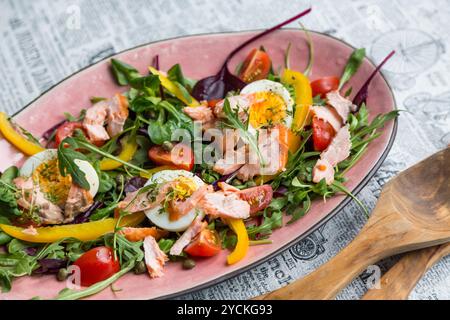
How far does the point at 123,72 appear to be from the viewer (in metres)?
3.49

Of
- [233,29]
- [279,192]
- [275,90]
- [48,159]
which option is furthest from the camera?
[233,29]

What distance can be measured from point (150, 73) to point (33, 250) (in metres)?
1.18

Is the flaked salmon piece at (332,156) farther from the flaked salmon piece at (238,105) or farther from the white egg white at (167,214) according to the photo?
the white egg white at (167,214)

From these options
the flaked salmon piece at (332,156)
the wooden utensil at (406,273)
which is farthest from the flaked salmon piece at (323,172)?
the wooden utensil at (406,273)

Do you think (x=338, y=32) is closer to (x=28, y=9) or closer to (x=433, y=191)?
(x=433, y=191)

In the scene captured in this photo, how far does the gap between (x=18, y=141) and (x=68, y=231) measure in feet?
2.03

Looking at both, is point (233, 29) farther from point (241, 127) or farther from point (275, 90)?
point (241, 127)

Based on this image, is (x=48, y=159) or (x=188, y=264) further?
(x=48, y=159)

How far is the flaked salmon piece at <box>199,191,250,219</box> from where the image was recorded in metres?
2.82

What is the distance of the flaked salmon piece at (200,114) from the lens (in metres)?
3.18

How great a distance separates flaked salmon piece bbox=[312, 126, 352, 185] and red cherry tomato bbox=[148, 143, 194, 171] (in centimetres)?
61

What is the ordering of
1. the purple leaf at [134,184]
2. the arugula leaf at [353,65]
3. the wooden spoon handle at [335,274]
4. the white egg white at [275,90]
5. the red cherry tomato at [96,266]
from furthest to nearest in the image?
the arugula leaf at [353,65] → the white egg white at [275,90] → the purple leaf at [134,184] → the red cherry tomato at [96,266] → the wooden spoon handle at [335,274]

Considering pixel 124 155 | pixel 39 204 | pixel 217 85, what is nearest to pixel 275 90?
pixel 217 85

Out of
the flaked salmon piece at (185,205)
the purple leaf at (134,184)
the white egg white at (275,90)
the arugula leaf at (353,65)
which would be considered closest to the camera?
the flaked salmon piece at (185,205)
